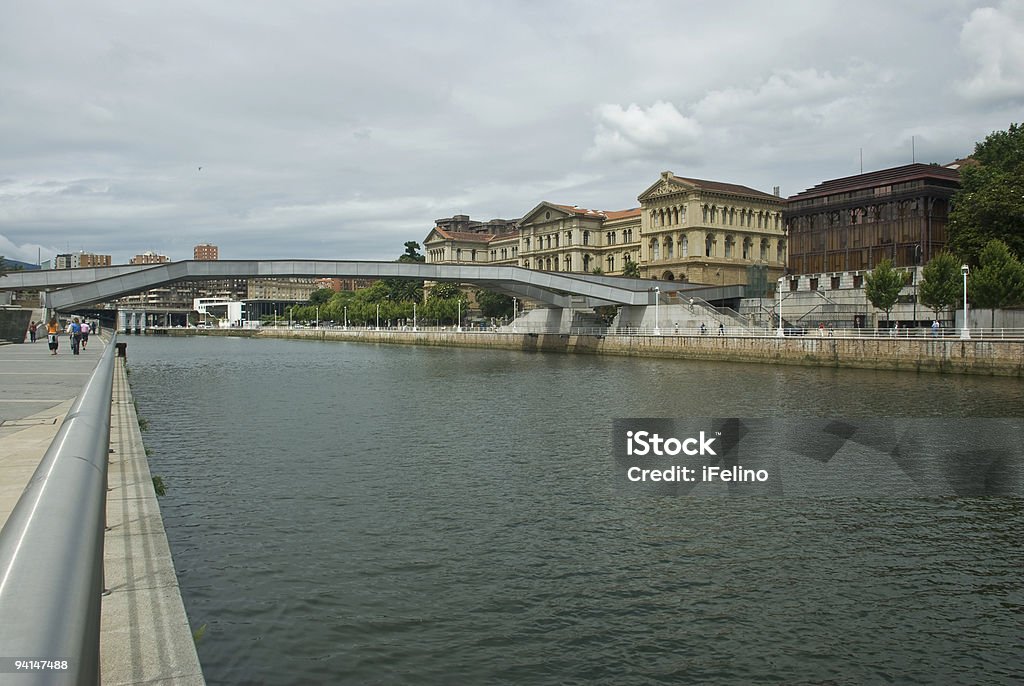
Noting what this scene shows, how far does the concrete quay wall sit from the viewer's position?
42.9 metres

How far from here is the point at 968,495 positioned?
15273mm

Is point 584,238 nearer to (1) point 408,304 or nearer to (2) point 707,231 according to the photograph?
(2) point 707,231

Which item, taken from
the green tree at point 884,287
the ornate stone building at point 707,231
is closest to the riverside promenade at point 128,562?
the green tree at point 884,287

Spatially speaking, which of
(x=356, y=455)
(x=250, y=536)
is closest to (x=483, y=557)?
(x=250, y=536)

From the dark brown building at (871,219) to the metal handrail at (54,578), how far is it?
2814 inches

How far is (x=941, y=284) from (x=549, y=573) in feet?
167

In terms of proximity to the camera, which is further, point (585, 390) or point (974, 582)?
point (585, 390)

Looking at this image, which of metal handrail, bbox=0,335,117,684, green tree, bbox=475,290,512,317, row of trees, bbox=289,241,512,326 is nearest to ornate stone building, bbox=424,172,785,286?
green tree, bbox=475,290,512,317

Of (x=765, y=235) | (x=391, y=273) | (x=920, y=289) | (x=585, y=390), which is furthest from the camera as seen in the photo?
(x=765, y=235)

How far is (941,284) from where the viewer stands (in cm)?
5403

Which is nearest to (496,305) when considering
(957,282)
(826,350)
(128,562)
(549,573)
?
(826,350)

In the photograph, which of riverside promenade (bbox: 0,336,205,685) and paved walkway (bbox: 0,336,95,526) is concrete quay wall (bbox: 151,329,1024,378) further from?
riverside promenade (bbox: 0,336,205,685)

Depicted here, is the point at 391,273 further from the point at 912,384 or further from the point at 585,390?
the point at 912,384

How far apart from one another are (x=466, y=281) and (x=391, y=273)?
280 inches
